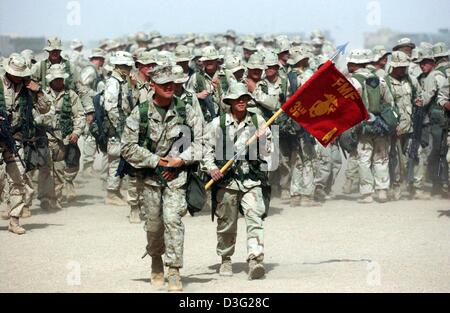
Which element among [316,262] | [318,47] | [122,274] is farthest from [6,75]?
[318,47]

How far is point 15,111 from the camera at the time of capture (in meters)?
15.2

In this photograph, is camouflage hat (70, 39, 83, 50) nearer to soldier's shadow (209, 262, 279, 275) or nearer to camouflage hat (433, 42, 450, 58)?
camouflage hat (433, 42, 450, 58)

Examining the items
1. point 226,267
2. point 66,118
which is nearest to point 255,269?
point 226,267

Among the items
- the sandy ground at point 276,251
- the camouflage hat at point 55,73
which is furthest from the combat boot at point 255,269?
the camouflage hat at point 55,73

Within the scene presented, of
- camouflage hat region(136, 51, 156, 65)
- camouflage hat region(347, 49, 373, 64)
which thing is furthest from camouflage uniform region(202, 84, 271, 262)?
camouflage hat region(347, 49, 373, 64)

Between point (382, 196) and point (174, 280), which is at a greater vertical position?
point (174, 280)

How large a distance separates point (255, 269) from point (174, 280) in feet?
3.45

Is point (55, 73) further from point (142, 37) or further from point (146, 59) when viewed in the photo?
point (142, 37)

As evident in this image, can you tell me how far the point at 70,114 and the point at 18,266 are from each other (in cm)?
517

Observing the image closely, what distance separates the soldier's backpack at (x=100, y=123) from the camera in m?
17.2

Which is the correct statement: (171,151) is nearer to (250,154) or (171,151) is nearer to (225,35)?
(250,154)

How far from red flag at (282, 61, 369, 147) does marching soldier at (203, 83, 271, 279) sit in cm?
47

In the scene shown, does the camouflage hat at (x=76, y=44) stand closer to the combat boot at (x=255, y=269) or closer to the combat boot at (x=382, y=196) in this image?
the combat boot at (x=382, y=196)

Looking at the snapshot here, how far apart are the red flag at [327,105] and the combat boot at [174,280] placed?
2278 mm
